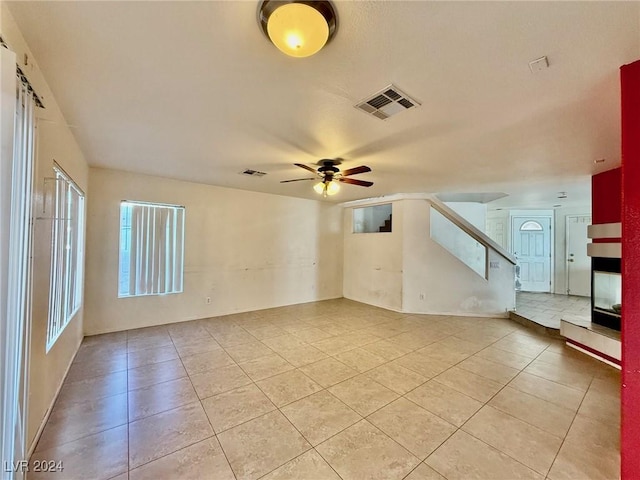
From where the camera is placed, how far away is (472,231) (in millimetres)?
5348

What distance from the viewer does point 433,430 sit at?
202 cm

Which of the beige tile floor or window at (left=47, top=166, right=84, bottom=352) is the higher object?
window at (left=47, top=166, right=84, bottom=352)

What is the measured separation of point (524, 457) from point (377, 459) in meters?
1.01

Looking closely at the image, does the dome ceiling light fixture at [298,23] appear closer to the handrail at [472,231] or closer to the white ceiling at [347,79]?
the white ceiling at [347,79]

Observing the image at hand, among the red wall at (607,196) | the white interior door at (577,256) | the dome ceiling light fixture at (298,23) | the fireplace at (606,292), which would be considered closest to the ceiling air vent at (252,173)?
the dome ceiling light fixture at (298,23)

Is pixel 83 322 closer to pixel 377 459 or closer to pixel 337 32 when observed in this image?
pixel 377 459

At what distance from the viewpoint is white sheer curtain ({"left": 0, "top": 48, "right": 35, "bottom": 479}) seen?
3.83ft

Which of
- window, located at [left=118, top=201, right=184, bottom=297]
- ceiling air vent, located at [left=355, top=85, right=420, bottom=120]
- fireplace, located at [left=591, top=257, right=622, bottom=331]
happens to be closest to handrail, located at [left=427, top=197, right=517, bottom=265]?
fireplace, located at [left=591, top=257, right=622, bottom=331]

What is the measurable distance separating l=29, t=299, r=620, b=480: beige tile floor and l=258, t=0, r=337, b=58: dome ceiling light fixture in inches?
96.8

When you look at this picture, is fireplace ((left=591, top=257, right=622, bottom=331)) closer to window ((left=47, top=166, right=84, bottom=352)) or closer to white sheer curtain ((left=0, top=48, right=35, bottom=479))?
white sheer curtain ((left=0, top=48, right=35, bottom=479))

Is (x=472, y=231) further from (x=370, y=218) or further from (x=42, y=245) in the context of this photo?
(x=42, y=245)

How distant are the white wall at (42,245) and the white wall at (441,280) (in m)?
5.33

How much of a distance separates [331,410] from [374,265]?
4.30 metres

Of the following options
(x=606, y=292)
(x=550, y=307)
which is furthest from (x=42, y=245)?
(x=550, y=307)
